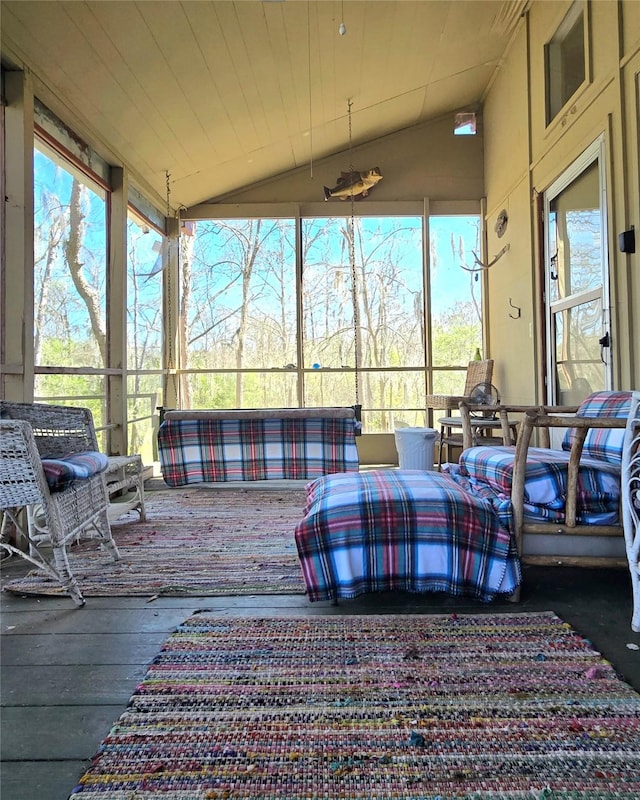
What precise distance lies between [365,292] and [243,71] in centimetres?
257

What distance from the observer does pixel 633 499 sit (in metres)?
1.61

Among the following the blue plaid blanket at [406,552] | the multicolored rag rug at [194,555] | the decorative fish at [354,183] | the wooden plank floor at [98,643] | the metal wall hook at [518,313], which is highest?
the decorative fish at [354,183]

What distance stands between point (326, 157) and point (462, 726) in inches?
221

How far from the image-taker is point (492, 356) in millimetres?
5172

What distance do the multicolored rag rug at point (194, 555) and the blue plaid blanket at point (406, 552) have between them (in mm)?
312

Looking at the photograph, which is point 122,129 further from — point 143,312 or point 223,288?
point 223,288

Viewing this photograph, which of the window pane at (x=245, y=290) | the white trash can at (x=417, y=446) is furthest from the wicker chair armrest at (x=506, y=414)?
the window pane at (x=245, y=290)

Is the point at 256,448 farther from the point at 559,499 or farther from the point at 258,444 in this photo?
the point at 559,499

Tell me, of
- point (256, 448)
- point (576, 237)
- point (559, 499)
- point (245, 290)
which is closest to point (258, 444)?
point (256, 448)

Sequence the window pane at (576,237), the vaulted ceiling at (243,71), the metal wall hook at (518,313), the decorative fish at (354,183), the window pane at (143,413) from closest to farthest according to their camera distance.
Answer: the vaulted ceiling at (243,71) → the window pane at (576,237) → the window pane at (143,413) → the metal wall hook at (518,313) → the decorative fish at (354,183)

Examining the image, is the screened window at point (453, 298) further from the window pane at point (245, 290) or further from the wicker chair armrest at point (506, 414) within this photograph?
the wicker chair armrest at point (506, 414)

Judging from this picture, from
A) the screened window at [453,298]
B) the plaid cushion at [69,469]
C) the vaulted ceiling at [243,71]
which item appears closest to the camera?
the plaid cushion at [69,469]

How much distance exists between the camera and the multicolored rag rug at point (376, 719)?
0.96m

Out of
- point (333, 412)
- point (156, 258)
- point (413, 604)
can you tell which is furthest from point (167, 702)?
point (156, 258)
